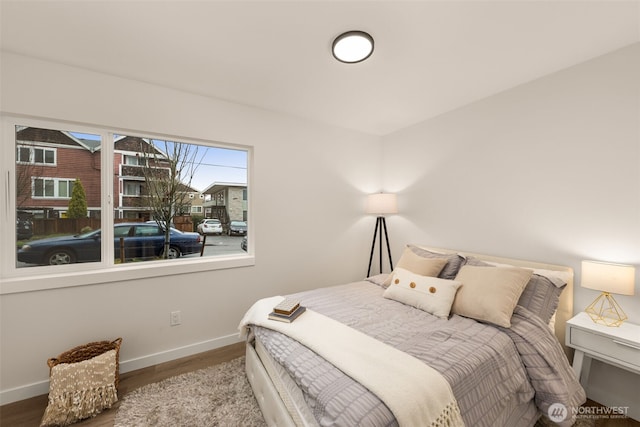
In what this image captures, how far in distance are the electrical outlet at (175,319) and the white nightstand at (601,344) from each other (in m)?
3.12

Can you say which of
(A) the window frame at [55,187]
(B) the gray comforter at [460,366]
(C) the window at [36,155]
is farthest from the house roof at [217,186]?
(B) the gray comforter at [460,366]

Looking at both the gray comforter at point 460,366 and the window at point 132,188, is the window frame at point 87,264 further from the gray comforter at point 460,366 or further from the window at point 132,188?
the gray comforter at point 460,366

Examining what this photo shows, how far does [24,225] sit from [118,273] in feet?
2.40

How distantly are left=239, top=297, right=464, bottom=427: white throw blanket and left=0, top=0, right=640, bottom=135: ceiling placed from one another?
191cm

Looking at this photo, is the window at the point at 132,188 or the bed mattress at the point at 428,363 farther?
the window at the point at 132,188

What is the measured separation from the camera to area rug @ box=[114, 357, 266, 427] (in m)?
1.72

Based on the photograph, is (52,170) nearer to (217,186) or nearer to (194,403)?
(217,186)

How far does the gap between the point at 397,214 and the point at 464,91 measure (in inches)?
64.1

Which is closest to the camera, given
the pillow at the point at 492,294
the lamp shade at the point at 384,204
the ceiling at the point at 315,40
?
the ceiling at the point at 315,40

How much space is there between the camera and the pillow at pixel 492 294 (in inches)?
70.6

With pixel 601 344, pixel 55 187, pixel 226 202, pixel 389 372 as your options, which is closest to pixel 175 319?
pixel 226 202

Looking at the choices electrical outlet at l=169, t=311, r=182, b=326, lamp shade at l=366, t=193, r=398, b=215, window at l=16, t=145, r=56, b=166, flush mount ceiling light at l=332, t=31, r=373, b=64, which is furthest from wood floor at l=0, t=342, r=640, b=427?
flush mount ceiling light at l=332, t=31, r=373, b=64

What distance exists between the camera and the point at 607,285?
5.55ft

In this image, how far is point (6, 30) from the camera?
1666mm
